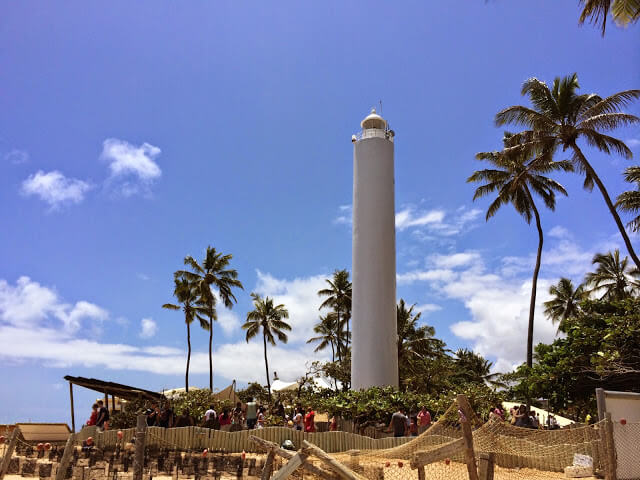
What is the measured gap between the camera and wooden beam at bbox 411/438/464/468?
7.87 metres

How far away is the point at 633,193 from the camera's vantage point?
27250 millimetres

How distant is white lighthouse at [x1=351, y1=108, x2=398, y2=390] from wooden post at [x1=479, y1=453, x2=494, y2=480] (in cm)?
1797

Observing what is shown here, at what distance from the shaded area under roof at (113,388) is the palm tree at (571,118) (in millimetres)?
20521

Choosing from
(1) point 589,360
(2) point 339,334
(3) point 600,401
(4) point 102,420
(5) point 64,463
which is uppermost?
(2) point 339,334

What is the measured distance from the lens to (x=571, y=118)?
24.7 metres

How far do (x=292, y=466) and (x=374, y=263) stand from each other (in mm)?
20775

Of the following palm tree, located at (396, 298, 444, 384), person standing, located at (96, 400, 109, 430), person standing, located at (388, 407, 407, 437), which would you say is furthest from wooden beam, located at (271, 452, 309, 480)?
palm tree, located at (396, 298, 444, 384)

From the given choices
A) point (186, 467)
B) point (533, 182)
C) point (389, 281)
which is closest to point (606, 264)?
point (533, 182)

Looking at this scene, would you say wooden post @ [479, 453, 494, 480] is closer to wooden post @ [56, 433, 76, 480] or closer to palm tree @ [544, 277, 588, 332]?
wooden post @ [56, 433, 76, 480]

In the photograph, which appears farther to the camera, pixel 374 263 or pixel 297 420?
pixel 374 263

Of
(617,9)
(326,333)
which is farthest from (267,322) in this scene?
(617,9)

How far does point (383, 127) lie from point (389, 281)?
858 cm

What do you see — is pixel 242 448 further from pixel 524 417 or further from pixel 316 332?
pixel 316 332

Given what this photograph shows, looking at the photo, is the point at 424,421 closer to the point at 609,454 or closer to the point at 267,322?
the point at 609,454
